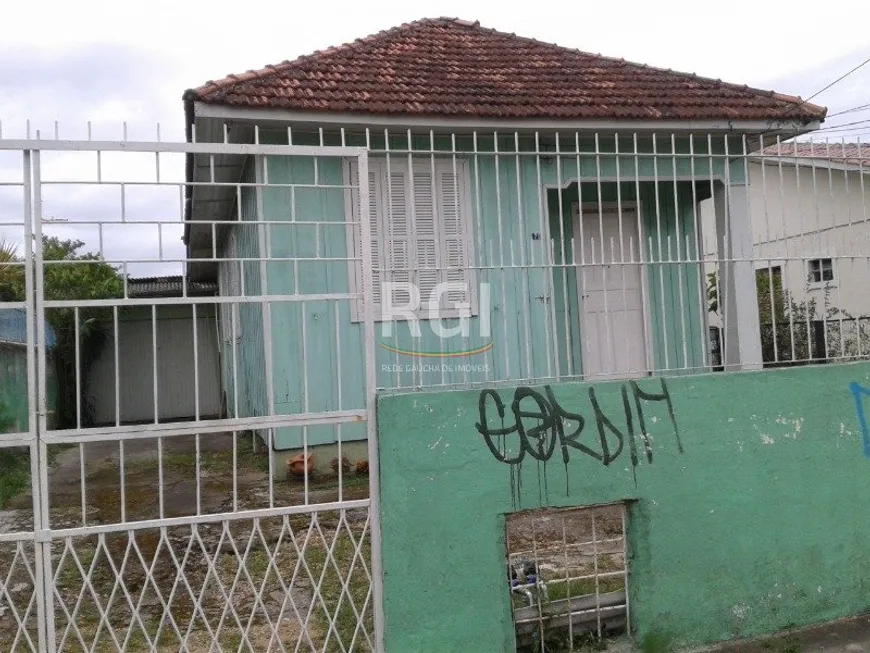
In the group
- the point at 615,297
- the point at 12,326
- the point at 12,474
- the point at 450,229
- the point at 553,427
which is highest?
the point at 450,229

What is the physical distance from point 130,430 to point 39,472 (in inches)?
15.8

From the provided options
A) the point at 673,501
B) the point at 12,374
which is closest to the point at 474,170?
the point at 673,501

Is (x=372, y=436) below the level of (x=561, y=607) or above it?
above

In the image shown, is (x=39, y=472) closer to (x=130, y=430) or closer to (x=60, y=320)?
(x=130, y=430)

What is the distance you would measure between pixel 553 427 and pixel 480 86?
478 cm

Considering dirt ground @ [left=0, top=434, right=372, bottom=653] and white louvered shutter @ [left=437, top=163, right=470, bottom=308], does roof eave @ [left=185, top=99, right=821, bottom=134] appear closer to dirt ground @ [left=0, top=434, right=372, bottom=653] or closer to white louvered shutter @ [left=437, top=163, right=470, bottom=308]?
white louvered shutter @ [left=437, top=163, right=470, bottom=308]

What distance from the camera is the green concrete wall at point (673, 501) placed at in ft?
11.8

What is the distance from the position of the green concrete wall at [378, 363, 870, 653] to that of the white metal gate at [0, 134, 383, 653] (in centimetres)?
22

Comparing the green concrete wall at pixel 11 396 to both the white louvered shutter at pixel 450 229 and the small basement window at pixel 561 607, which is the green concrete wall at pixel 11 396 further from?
the small basement window at pixel 561 607

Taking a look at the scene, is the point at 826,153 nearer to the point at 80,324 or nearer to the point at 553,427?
the point at 553,427

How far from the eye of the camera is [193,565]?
204 inches

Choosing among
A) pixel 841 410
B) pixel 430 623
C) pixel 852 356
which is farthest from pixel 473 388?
pixel 852 356

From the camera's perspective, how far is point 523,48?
903 cm

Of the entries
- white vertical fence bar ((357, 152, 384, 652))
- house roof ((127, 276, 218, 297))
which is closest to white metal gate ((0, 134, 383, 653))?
white vertical fence bar ((357, 152, 384, 652))
